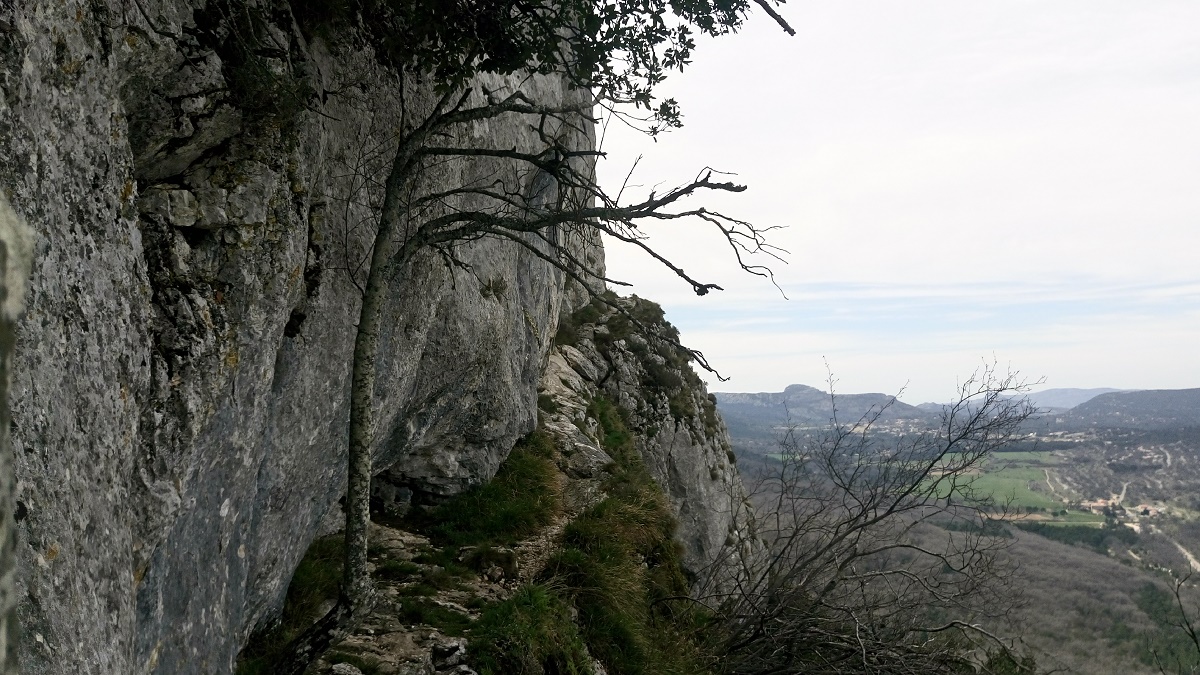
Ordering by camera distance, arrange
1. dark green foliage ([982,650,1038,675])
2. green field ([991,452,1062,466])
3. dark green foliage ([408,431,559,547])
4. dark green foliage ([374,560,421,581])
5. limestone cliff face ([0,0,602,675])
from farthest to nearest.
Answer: green field ([991,452,1062,466]) → dark green foliage ([408,431,559,547]) → dark green foliage ([982,650,1038,675]) → dark green foliage ([374,560,421,581]) → limestone cliff face ([0,0,602,675])

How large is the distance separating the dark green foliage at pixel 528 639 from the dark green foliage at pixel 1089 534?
98.9m

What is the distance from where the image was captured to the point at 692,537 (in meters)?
20.9

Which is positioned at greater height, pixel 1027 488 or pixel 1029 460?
pixel 1029 460

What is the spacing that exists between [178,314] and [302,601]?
4410 mm

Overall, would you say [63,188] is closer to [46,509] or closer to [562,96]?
[46,509]

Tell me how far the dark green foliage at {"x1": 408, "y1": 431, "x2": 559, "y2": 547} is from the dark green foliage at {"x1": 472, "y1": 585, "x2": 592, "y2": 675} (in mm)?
2061

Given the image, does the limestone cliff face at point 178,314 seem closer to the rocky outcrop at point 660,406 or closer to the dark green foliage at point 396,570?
the dark green foliage at point 396,570

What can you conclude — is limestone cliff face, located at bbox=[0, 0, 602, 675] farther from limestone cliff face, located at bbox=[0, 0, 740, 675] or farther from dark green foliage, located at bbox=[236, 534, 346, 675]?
→ dark green foliage, located at bbox=[236, 534, 346, 675]

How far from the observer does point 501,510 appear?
1138 centimetres

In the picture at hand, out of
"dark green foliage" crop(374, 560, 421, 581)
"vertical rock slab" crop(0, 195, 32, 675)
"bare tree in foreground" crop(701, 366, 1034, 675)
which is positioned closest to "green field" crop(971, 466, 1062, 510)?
"bare tree in foreground" crop(701, 366, 1034, 675)

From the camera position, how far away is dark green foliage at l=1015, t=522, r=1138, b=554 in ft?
291

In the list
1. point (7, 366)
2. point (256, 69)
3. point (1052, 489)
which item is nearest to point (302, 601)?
point (256, 69)

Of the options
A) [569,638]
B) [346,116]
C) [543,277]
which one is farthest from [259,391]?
[543,277]

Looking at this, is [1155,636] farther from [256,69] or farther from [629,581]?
[256,69]
